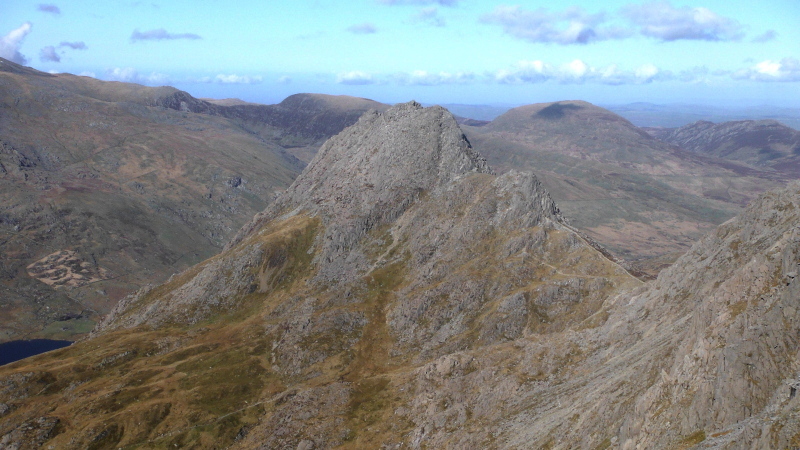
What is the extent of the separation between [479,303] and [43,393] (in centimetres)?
A: 12895

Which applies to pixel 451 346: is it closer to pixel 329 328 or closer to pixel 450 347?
pixel 450 347

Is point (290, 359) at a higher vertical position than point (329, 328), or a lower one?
lower

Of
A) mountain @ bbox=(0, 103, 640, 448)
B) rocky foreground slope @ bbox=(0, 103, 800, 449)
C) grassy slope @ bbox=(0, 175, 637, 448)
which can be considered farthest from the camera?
mountain @ bbox=(0, 103, 640, 448)

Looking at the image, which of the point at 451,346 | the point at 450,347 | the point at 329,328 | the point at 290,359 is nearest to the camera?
the point at 450,347

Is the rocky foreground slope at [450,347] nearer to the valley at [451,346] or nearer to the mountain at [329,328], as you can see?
the valley at [451,346]

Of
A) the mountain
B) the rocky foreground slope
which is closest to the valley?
the rocky foreground slope

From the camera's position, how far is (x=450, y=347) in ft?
460

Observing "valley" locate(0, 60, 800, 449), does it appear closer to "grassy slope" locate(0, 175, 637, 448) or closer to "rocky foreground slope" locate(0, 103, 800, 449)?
"rocky foreground slope" locate(0, 103, 800, 449)

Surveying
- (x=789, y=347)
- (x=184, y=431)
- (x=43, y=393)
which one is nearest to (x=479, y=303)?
(x=184, y=431)

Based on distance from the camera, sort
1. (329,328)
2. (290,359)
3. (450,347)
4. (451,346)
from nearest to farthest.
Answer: (450,347)
(451,346)
(290,359)
(329,328)

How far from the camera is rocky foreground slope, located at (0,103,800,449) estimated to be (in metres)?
57.2

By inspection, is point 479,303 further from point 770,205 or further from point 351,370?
point 770,205

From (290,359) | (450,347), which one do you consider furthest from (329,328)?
(450,347)

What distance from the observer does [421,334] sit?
490 feet
